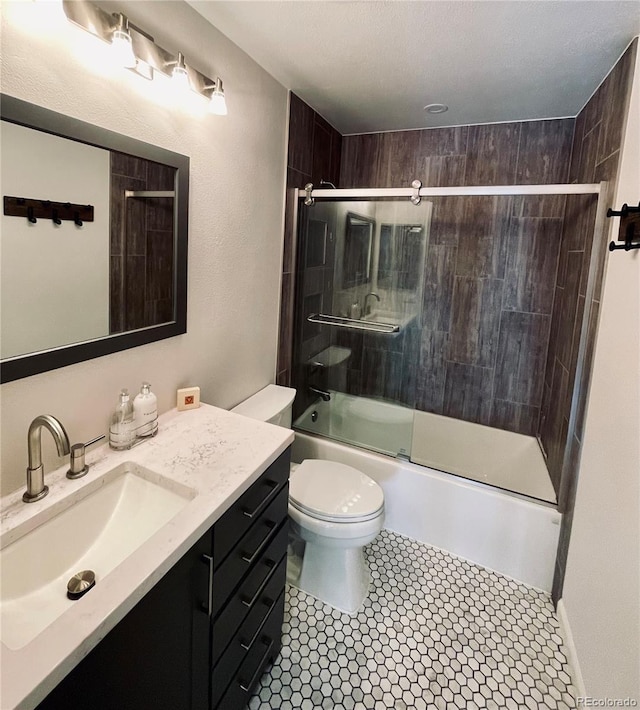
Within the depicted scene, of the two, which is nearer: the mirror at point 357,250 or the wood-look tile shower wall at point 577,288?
the wood-look tile shower wall at point 577,288

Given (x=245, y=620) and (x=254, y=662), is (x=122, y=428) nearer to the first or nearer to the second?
(x=245, y=620)

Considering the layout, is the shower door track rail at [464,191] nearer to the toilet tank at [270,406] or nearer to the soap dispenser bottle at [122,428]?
the toilet tank at [270,406]

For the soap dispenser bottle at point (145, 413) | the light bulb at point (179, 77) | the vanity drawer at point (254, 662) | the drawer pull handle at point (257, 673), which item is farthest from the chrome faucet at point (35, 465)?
the light bulb at point (179, 77)

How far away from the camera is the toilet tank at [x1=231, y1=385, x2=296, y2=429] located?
2008 mm

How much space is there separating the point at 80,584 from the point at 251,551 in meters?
0.47

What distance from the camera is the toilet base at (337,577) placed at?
1842 mm

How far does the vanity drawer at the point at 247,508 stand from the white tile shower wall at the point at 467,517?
102 centimetres

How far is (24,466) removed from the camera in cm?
113

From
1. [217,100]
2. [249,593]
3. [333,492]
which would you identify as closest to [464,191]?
[217,100]

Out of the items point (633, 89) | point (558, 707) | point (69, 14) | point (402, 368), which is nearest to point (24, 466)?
point (69, 14)

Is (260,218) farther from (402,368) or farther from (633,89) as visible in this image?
(633,89)

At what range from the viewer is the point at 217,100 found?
1.52 meters

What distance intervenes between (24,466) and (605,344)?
196 cm

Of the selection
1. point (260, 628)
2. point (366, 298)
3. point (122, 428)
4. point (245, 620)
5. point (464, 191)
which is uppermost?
point (464, 191)
